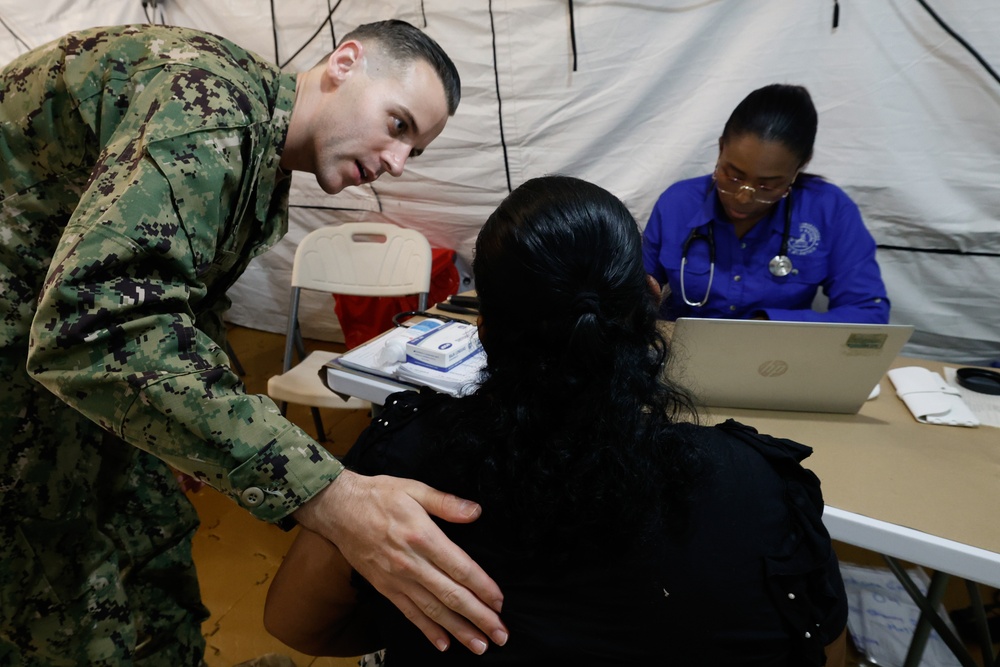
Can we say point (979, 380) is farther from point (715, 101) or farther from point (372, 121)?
point (372, 121)

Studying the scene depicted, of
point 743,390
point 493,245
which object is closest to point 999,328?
point 743,390

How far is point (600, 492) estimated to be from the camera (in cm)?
61

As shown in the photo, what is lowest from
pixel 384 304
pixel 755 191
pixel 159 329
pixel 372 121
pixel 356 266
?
pixel 384 304

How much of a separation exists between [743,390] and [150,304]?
3.46 feet

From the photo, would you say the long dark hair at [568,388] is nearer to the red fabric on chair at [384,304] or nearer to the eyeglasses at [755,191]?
the eyeglasses at [755,191]

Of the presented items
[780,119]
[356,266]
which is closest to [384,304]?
[356,266]

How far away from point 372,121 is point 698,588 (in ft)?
2.90

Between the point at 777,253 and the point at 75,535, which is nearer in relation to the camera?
the point at 75,535

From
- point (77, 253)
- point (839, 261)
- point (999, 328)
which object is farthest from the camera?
point (999, 328)

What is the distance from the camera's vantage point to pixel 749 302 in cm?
165

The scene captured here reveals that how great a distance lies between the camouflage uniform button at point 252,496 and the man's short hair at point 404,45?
0.77 meters

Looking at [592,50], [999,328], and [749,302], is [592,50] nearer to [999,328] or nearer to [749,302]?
[749,302]

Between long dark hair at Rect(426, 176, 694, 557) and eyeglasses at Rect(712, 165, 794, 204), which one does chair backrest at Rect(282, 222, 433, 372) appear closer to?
eyeglasses at Rect(712, 165, 794, 204)

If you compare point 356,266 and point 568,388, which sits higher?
point 568,388
